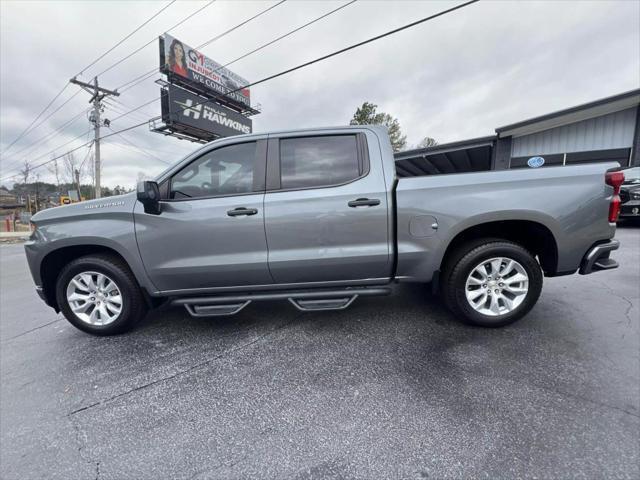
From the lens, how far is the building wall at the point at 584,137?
32.5ft

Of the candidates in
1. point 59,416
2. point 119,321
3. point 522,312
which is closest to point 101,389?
point 59,416

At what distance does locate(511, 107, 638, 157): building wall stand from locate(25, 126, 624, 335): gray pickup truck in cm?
1126

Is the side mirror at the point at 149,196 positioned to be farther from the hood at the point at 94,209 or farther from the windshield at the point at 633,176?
the windshield at the point at 633,176

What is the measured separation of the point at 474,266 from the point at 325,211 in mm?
1517

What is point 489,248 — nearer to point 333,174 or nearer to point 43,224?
point 333,174

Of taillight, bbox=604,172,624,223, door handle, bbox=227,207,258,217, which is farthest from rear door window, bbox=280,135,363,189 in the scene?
taillight, bbox=604,172,624,223

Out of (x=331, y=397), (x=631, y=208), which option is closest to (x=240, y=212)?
(x=331, y=397)

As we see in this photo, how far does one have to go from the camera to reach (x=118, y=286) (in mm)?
2807

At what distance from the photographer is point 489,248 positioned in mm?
2650

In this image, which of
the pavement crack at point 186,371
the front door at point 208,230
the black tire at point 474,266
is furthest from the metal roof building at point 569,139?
the pavement crack at point 186,371

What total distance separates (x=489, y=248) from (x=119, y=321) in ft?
12.3

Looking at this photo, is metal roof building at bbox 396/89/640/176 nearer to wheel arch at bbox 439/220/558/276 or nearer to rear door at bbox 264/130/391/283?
wheel arch at bbox 439/220/558/276

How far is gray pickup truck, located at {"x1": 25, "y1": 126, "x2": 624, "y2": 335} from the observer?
2.57 m

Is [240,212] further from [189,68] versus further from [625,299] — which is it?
[189,68]
